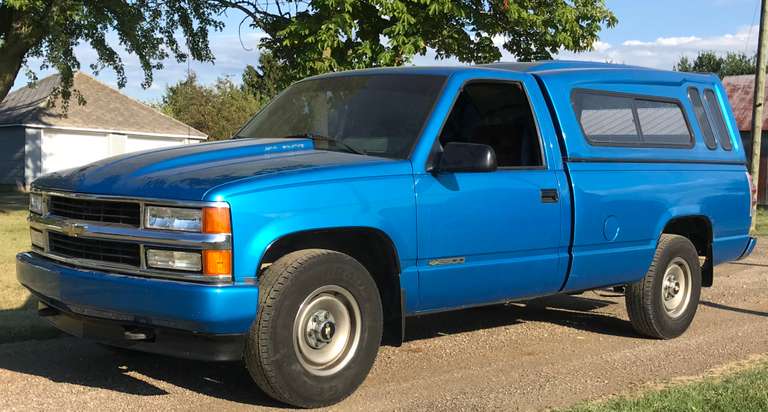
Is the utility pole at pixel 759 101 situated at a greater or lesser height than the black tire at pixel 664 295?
greater

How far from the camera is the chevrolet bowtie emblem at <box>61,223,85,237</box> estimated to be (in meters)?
4.76

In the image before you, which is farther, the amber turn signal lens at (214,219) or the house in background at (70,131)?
the house in background at (70,131)

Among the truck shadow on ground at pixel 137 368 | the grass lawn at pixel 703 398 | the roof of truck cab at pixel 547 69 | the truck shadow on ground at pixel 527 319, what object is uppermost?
the roof of truck cab at pixel 547 69

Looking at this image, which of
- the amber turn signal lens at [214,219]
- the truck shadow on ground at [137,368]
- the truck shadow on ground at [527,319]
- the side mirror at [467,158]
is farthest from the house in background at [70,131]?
the amber turn signal lens at [214,219]

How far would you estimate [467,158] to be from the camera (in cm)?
520

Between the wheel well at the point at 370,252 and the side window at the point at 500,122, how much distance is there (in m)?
1.20

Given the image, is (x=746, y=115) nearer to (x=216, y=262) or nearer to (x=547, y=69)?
(x=547, y=69)

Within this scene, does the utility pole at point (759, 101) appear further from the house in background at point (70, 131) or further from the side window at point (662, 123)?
the house in background at point (70, 131)

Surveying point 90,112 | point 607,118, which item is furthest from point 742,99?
point 607,118

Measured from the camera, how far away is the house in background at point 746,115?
1184 inches

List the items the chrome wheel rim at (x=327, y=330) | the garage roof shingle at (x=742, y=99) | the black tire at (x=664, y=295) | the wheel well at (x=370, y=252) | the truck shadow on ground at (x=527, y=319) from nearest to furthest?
the chrome wheel rim at (x=327, y=330)
the wheel well at (x=370, y=252)
the black tire at (x=664, y=295)
the truck shadow on ground at (x=527, y=319)
the garage roof shingle at (x=742, y=99)

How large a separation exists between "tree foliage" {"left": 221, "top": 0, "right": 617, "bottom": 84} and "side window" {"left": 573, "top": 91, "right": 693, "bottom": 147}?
8154 mm

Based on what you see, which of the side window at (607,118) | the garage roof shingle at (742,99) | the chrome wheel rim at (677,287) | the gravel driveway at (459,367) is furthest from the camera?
the garage roof shingle at (742,99)

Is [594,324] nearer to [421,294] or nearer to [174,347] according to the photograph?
[421,294]
